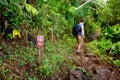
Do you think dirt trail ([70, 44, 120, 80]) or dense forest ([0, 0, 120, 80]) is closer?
dense forest ([0, 0, 120, 80])

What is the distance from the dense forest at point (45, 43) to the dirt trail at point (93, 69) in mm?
91

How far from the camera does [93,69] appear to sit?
966cm

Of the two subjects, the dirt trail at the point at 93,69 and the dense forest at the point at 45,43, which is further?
the dirt trail at the point at 93,69

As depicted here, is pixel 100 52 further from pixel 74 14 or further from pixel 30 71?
pixel 30 71

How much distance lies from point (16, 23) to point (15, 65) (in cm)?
159

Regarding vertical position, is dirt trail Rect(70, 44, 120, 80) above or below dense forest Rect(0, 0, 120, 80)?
below

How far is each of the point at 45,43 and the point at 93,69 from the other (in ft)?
7.71

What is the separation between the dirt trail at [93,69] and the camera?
811cm

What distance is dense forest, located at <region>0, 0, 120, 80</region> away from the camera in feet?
22.3

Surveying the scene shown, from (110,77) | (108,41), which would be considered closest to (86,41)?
(108,41)

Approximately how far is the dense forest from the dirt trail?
0.09m

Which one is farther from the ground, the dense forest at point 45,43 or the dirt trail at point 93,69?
the dense forest at point 45,43

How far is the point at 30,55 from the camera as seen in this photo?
741cm

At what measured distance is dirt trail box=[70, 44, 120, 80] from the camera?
8109 millimetres
